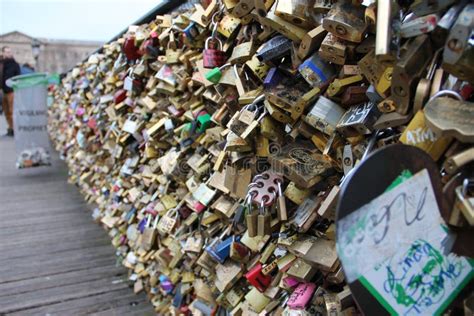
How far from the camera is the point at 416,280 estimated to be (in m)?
0.77

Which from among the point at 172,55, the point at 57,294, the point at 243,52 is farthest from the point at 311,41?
the point at 57,294

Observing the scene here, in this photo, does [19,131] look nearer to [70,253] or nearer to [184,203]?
[70,253]

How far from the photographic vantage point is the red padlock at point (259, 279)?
1.56m

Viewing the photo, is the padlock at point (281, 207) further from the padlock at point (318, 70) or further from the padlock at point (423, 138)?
the padlock at point (423, 138)

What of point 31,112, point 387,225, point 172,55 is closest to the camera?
point 387,225

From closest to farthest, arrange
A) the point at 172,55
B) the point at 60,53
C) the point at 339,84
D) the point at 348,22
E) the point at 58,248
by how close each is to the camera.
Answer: the point at 348,22 < the point at 339,84 < the point at 172,55 < the point at 58,248 < the point at 60,53

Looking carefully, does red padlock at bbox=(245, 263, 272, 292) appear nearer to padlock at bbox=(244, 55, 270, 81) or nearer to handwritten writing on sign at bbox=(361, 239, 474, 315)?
padlock at bbox=(244, 55, 270, 81)

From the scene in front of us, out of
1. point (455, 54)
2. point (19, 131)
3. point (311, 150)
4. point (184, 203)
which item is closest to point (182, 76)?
point (184, 203)

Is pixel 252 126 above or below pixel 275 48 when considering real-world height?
below

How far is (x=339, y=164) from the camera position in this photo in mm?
1225

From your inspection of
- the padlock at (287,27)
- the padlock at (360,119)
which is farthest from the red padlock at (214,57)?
the padlock at (360,119)

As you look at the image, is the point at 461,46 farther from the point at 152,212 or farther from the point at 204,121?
the point at 152,212

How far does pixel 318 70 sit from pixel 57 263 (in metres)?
2.76

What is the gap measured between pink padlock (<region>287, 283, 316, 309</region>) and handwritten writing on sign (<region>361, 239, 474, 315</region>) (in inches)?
21.0
